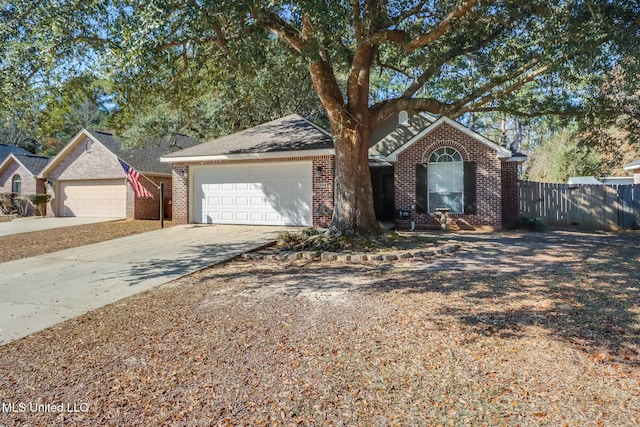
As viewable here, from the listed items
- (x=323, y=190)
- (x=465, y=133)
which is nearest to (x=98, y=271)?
(x=323, y=190)

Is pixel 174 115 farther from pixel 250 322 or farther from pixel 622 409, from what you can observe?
pixel 622 409

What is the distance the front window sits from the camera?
13.8m

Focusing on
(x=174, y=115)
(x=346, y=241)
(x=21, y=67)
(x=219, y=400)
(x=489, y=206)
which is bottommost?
(x=219, y=400)

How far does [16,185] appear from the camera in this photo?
2328cm

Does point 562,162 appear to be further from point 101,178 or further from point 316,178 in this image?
point 101,178

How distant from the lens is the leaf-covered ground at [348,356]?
289 cm

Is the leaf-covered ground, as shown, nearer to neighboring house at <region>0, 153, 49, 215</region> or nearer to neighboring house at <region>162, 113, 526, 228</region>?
neighboring house at <region>162, 113, 526, 228</region>

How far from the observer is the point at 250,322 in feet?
15.4

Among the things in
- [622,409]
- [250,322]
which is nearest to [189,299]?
[250,322]

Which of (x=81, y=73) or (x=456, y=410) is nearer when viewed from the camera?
(x=456, y=410)

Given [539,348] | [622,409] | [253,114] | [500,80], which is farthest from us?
[253,114]

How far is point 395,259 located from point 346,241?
1416 millimetres

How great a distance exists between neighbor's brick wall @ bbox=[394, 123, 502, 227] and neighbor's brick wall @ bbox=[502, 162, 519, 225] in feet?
5.09

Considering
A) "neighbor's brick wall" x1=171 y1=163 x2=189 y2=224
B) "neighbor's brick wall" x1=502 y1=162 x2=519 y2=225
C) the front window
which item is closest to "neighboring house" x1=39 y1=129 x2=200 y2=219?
"neighbor's brick wall" x1=171 y1=163 x2=189 y2=224
